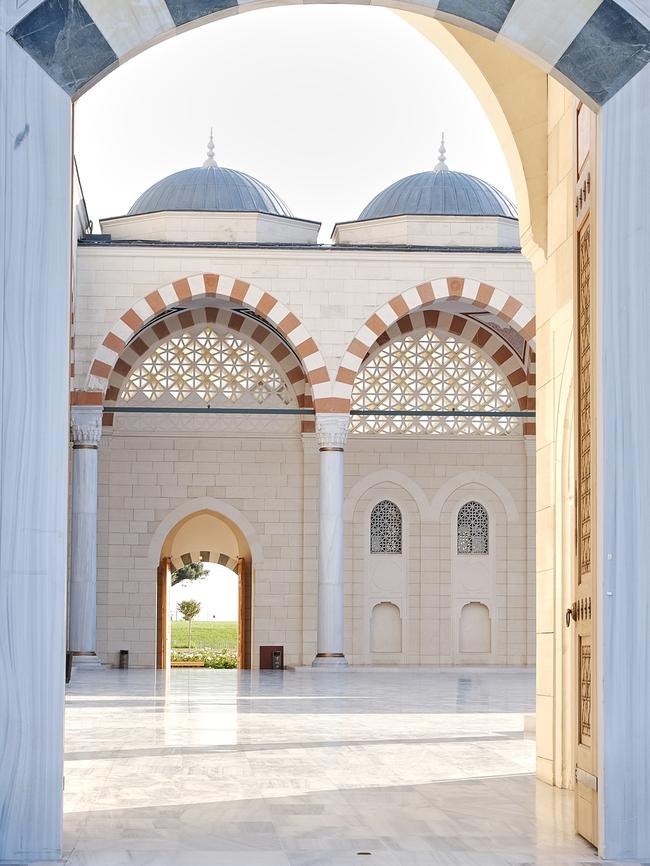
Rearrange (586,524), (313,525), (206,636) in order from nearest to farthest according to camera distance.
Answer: (586,524)
(313,525)
(206,636)

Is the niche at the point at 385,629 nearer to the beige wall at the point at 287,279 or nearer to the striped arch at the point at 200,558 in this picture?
the striped arch at the point at 200,558

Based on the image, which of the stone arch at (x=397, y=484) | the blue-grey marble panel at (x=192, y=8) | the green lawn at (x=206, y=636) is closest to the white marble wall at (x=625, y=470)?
the blue-grey marble panel at (x=192, y=8)

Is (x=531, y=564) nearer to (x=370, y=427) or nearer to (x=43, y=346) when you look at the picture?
(x=370, y=427)

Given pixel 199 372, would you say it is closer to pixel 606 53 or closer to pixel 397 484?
pixel 397 484

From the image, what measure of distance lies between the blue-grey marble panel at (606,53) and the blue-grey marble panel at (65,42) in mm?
1151

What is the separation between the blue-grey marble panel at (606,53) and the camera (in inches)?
125

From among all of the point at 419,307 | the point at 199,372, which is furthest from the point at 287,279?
the point at 199,372

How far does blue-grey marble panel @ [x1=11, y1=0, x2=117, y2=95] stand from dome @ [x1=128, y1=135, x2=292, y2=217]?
43.1 ft

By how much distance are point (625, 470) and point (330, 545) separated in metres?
11.1

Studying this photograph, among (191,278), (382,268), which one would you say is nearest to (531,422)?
(382,268)

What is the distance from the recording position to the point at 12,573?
299 cm

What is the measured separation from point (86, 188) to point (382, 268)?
431 cm

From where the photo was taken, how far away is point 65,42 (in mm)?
3105

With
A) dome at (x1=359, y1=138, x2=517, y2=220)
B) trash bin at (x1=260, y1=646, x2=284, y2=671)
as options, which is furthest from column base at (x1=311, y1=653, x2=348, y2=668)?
dome at (x1=359, y1=138, x2=517, y2=220)
